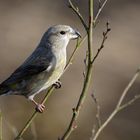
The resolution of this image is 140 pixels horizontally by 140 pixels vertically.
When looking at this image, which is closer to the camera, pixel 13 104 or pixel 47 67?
pixel 47 67

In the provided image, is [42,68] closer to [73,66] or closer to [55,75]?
[55,75]

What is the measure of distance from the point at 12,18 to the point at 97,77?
5.50 m

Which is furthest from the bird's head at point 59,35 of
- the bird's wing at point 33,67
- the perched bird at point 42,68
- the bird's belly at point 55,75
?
the bird's belly at point 55,75

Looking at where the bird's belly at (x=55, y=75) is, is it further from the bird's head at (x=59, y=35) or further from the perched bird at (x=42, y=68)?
the bird's head at (x=59, y=35)

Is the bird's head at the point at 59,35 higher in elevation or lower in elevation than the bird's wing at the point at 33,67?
higher

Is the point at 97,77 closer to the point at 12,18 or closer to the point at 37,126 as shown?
the point at 37,126

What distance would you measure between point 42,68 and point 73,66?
9.87m

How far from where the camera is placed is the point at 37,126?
13156 mm

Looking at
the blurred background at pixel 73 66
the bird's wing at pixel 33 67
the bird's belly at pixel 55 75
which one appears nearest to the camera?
the bird's belly at pixel 55 75

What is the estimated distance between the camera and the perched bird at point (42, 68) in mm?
7168

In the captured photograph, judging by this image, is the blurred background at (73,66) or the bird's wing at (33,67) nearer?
the bird's wing at (33,67)

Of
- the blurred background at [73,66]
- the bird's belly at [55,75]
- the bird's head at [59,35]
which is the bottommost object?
the blurred background at [73,66]

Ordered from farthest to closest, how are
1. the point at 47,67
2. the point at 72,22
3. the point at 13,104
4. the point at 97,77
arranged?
1. the point at 72,22
2. the point at 97,77
3. the point at 13,104
4. the point at 47,67

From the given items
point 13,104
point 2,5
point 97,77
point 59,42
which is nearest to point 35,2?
point 2,5
